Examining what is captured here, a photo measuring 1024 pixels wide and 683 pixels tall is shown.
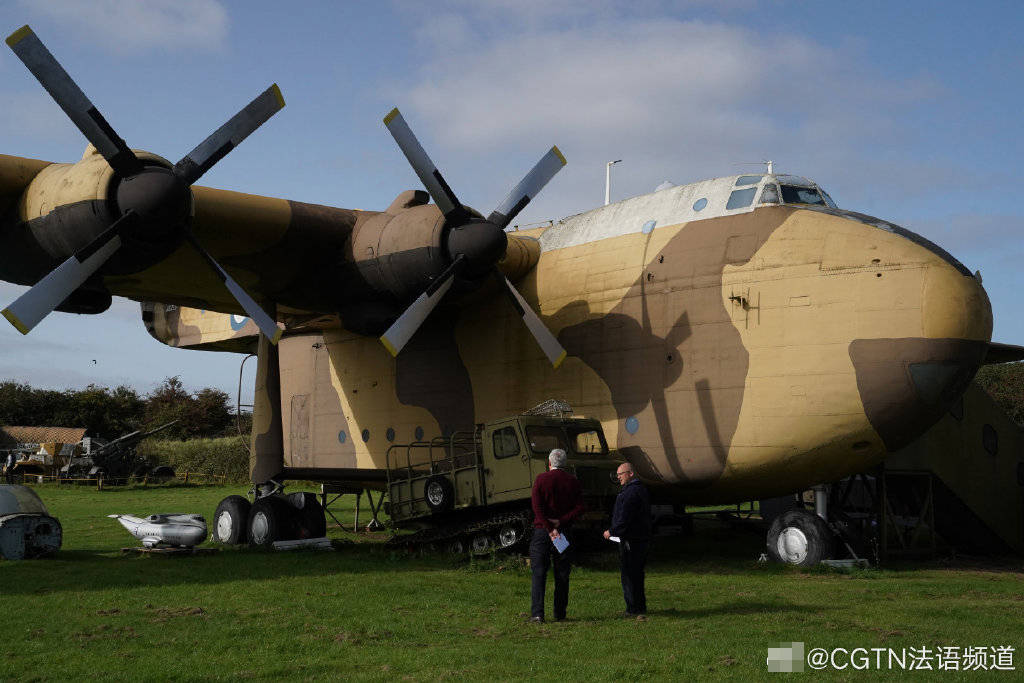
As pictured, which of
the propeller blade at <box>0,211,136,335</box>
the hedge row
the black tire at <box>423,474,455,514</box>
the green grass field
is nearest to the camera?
the green grass field

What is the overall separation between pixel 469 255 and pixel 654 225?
309 centimetres

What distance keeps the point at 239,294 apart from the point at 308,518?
485 centimetres

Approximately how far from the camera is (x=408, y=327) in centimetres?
1316

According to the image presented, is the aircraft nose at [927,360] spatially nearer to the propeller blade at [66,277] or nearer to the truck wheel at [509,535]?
the truck wheel at [509,535]

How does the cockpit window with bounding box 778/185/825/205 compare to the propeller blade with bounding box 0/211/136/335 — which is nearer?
the propeller blade with bounding box 0/211/136/335

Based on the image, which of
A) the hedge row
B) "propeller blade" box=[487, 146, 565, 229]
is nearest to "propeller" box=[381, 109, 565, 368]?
"propeller blade" box=[487, 146, 565, 229]

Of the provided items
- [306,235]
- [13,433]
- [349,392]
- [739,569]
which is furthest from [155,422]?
[739,569]

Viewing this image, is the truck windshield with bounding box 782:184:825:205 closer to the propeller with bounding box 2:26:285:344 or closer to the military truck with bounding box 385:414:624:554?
the military truck with bounding box 385:414:624:554

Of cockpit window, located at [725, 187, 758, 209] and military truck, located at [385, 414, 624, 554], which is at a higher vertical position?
cockpit window, located at [725, 187, 758, 209]

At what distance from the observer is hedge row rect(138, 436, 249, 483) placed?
146ft

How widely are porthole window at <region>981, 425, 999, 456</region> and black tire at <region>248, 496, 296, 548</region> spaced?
12.0 m

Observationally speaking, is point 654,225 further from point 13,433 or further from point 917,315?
point 13,433

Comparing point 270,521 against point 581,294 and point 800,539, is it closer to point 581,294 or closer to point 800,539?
point 581,294

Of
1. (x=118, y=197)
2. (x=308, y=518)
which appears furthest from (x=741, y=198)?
(x=308, y=518)
